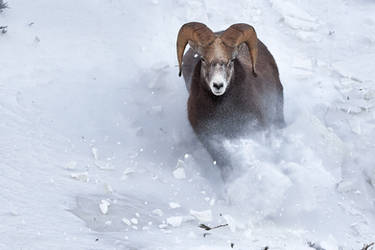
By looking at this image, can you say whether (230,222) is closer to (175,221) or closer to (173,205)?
(175,221)

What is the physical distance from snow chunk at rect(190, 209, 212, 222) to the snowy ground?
0.03 metres

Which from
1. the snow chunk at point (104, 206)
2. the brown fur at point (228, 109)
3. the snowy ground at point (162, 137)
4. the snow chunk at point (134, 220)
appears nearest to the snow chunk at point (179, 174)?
the snowy ground at point (162, 137)

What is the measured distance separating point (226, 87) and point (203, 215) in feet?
7.29

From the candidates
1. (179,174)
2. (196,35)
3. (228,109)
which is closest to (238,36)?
(196,35)

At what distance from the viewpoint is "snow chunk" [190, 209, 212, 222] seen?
21.6 feet

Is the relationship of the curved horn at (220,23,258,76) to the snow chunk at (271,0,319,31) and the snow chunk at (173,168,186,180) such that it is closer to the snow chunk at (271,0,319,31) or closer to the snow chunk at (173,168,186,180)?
the snow chunk at (173,168,186,180)

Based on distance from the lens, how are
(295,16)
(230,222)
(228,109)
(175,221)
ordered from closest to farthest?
(175,221) < (230,222) < (228,109) < (295,16)

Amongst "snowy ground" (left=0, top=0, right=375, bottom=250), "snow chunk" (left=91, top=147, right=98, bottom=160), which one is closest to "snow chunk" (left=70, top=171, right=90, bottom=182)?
"snowy ground" (left=0, top=0, right=375, bottom=250)

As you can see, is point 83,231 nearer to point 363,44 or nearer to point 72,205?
point 72,205

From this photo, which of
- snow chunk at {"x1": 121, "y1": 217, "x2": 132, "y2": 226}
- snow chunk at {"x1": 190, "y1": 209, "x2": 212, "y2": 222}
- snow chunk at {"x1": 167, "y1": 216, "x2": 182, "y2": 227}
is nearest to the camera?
snow chunk at {"x1": 121, "y1": 217, "x2": 132, "y2": 226}

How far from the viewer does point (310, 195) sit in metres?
7.76

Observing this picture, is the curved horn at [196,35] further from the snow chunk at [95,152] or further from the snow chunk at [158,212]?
the snow chunk at [158,212]

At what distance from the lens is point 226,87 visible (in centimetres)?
821

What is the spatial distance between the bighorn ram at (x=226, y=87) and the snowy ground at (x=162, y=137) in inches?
11.0
